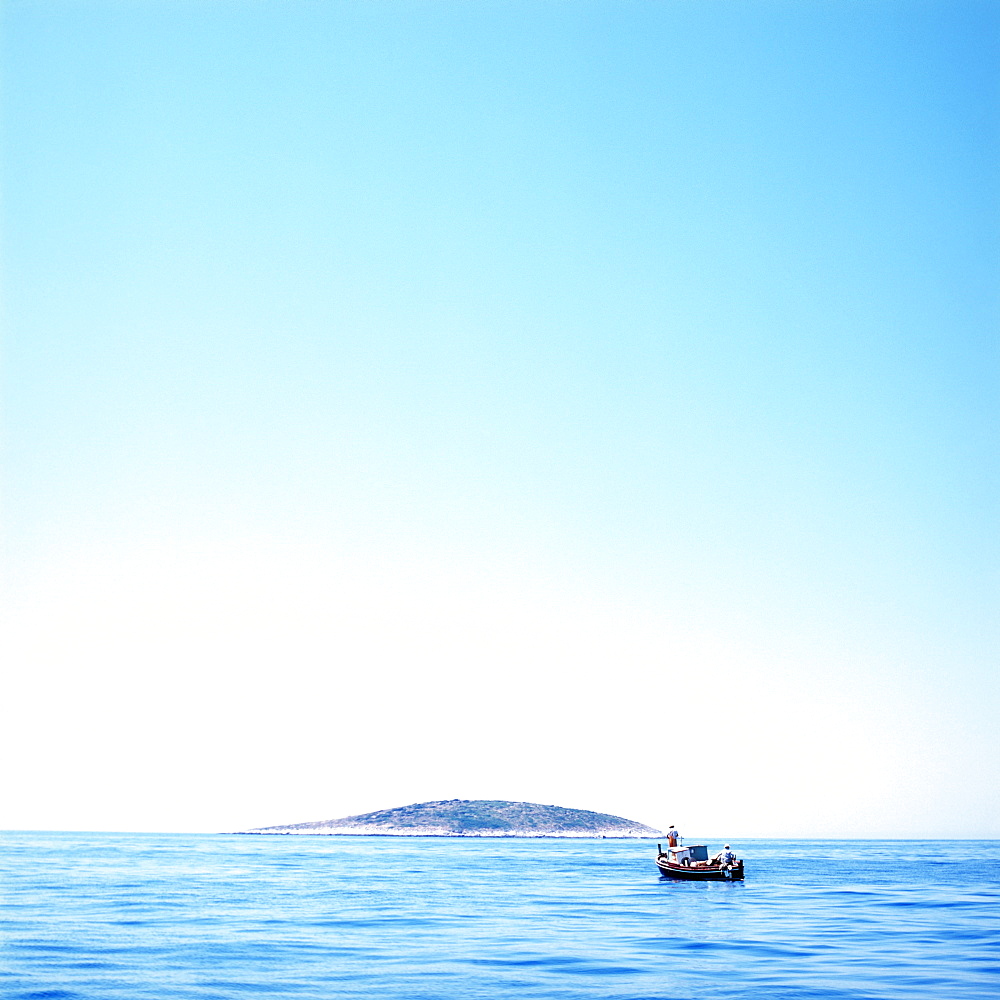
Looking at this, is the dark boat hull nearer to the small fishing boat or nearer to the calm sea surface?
the small fishing boat

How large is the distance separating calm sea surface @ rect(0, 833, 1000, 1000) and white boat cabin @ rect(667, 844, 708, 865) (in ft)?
5.39

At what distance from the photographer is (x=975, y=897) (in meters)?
60.2

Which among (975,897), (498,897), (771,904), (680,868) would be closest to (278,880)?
(498,897)

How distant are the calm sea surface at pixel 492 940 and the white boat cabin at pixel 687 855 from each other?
1.64m

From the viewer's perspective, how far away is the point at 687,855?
233 ft

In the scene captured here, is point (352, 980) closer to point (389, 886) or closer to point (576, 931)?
point (576, 931)

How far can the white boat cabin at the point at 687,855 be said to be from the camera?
70.2 m

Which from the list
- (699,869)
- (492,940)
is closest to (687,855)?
(699,869)

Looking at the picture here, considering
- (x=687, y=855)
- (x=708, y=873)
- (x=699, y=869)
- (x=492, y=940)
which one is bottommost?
(x=492, y=940)

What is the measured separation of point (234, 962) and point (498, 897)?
28.3m

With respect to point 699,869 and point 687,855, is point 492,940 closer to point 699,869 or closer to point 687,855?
point 699,869

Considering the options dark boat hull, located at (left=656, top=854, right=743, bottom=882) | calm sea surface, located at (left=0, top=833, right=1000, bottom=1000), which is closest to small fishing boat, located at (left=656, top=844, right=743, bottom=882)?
dark boat hull, located at (left=656, top=854, right=743, bottom=882)

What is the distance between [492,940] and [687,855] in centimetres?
3877

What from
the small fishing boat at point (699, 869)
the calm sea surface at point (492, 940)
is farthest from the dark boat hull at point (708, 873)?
the calm sea surface at point (492, 940)
